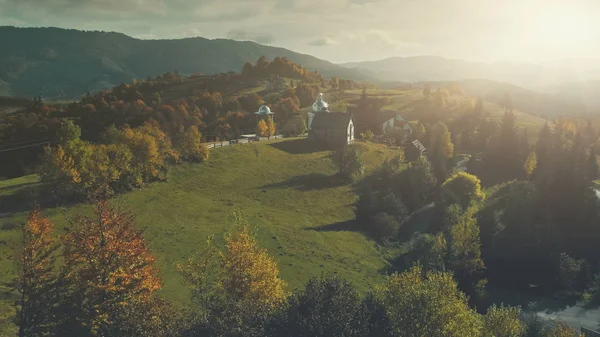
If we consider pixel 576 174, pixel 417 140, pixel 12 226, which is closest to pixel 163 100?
pixel 417 140

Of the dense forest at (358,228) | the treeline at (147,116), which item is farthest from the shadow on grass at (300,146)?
the treeline at (147,116)

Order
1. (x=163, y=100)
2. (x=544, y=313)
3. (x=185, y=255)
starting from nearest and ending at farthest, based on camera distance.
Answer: (x=185, y=255), (x=544, y=313), (x=163, y=100)

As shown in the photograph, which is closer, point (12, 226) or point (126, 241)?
point (126, 241)

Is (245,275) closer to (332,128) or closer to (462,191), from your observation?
(462,191)

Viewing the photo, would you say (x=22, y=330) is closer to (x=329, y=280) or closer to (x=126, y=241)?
(x=126, y=241)

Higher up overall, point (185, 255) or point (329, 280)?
point (329, 280)

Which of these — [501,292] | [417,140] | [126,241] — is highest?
[126,241]

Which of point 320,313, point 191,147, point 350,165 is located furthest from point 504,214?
point 191,147

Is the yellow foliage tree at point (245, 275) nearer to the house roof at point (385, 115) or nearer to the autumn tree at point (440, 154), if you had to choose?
the autumn tree at point (440, 154)
